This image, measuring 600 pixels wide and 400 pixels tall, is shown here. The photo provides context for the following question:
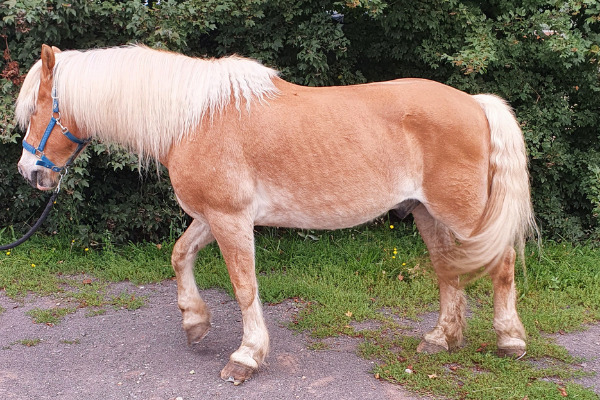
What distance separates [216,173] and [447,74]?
11.5ft

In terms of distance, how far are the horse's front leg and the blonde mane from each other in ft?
2.06

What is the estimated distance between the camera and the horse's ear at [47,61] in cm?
321

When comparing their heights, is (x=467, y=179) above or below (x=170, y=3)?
below

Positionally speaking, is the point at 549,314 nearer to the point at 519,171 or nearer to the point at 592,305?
the point at 592,305

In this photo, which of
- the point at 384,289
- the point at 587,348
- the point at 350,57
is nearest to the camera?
the point at 587,348

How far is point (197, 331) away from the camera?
381 cm

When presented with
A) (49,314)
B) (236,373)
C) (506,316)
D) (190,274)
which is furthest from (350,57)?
(49,314)

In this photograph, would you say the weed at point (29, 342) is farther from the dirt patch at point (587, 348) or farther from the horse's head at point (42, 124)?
the dirt patch at point (587, 348)

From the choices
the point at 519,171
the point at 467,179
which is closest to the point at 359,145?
the point at 467,179

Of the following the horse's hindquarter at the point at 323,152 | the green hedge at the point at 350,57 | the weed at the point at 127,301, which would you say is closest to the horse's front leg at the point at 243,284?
the horse's hindquarter at the point at 323,152

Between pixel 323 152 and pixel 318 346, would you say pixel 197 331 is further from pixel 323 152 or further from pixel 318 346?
pixel 323 152

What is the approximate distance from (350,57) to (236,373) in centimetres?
380

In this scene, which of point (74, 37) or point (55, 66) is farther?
point (74, 37)

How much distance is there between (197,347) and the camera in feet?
12.7
